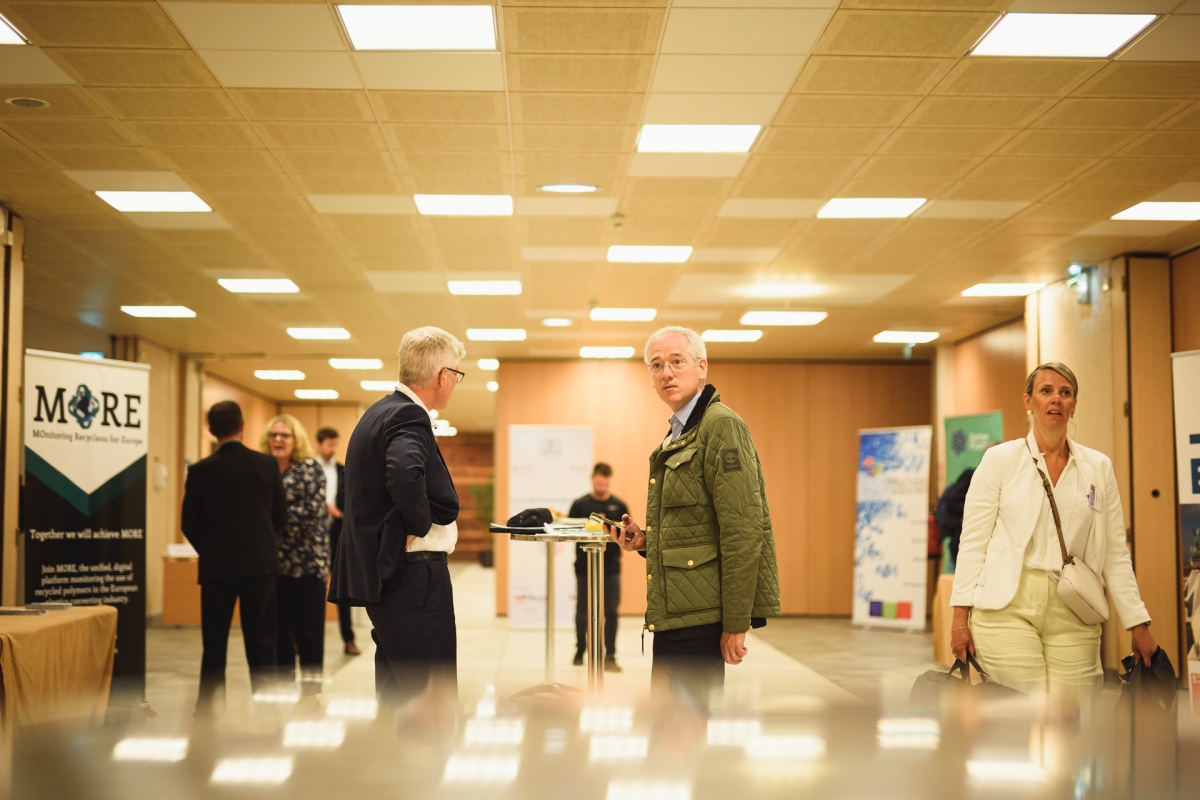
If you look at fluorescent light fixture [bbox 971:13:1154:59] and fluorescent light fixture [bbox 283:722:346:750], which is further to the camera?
fluorescent light fixture [bbox 971:13:1154:59]

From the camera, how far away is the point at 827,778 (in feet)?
1.85

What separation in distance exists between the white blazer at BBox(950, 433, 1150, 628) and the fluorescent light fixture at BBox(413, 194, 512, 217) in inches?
144

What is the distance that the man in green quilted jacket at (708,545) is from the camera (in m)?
2.35

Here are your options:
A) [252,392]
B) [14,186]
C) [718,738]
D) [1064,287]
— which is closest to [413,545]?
[718,738]

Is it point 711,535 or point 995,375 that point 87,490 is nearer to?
point 711,535

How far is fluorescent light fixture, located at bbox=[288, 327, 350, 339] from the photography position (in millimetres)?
10172

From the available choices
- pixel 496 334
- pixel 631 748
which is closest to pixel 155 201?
pixel 496 334

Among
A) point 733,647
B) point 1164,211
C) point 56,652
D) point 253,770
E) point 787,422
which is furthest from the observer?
point 787,422

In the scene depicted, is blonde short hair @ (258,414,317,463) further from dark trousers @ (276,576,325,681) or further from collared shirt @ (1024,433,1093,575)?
collared shirt @ (1024,433,1093,575)

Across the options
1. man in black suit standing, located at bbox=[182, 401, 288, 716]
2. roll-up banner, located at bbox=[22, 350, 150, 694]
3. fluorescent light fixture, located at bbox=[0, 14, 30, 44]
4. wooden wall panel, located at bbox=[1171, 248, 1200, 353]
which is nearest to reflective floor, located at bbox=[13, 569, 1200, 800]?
fluorescent light fixture, located at bbox=[0, 14, 30, 44]

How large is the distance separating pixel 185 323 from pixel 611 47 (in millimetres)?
→ 7523

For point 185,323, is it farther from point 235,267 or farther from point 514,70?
point 514,70

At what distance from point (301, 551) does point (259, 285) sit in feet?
11.4

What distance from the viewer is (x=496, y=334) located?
412 inches
